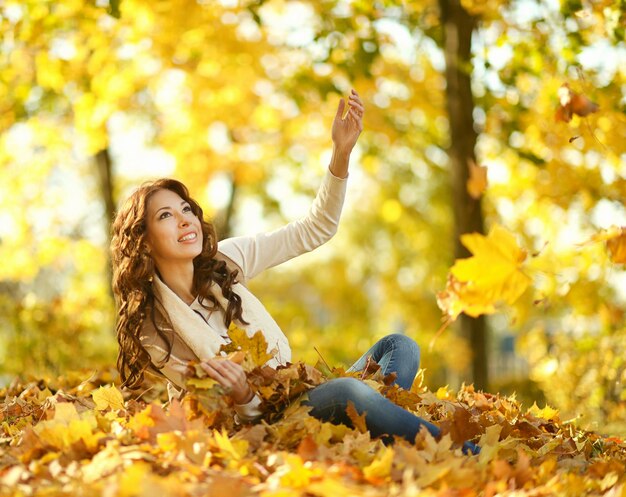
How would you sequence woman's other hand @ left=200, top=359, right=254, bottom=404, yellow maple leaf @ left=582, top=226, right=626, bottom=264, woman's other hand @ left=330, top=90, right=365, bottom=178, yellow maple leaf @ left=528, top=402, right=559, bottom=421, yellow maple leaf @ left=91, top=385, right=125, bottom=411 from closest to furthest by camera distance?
yellow maple leaf @ left=582, top=226, right=626, bottom=264 < woman's other hand @ left=200, top=359, right=254, bottom=404 < yellow maple leaf @ left=91, top=385, right=125, bottom=411 < woman's other hand @ left=330, top=90, right=365, bottom=178 < yellow maple leaf @ left=528, top=402, right=559, bottom=421

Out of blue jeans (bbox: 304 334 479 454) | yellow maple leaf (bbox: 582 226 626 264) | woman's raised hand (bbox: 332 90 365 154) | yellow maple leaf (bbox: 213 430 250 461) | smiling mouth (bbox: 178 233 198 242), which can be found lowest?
blue jeans (bbox: 304 334 479 454)

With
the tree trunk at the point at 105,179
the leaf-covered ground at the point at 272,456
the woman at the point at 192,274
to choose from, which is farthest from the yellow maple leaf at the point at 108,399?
the tree trunk at the point at 105,179

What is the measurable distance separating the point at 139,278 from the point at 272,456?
120 centimetres

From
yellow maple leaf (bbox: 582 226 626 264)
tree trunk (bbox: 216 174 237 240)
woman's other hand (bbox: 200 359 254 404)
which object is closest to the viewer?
yellow maple leaf (bbox: 582 226 626 264)

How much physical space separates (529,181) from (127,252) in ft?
13.8

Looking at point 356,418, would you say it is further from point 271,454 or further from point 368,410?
point 271,454

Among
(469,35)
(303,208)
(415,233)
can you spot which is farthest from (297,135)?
(303,208)

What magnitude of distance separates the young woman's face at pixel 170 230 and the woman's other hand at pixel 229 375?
2.42 ft

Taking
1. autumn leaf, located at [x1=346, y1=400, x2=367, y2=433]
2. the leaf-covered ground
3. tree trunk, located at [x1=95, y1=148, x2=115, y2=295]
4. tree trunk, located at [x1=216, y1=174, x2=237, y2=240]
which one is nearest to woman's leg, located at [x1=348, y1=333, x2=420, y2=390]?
the leaf-covered ground

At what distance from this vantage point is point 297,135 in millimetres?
7875

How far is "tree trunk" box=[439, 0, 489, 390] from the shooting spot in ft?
18.7

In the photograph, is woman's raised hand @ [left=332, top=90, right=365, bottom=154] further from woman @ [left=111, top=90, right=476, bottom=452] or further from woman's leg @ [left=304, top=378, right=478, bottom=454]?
woman's leg @ [left=304, top=378, right=478, bottom=454]

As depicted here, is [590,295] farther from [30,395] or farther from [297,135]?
[297,135]

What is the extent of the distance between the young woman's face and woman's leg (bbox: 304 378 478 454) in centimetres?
82
